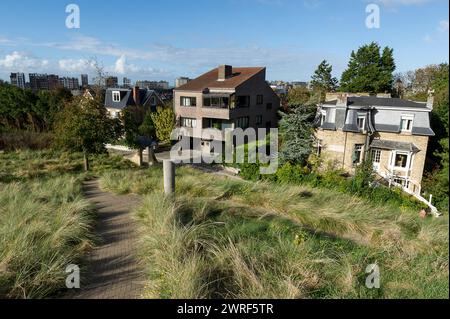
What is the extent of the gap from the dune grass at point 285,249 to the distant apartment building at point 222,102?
1716 centimetres

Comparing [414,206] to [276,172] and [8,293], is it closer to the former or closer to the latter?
[276,172]

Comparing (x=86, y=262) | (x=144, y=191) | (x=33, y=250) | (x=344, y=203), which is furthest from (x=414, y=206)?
(x=33, y=250)

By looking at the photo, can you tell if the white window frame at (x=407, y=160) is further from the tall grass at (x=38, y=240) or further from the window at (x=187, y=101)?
the tall grass at (x=38, y=240)

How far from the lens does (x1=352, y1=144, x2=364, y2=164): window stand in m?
19.0

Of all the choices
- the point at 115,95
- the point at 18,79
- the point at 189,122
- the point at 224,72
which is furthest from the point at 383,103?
the point at 18,79

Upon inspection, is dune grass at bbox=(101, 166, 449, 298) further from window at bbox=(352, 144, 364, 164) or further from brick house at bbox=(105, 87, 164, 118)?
brick house at bbox=(105, 87, 164, 118)

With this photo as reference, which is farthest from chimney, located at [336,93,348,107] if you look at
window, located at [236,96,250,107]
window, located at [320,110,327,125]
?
window, located at [236,96,250,107]

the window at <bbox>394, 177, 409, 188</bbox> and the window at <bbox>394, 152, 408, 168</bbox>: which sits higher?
the window at <bbox>394, 152, 408, 168</bbox>

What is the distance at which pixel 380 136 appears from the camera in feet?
62.8

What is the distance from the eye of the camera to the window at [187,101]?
27.2 meters

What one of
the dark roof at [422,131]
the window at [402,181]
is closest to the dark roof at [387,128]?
the dark roof at [422,131]

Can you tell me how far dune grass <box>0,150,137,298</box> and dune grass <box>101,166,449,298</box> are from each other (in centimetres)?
139

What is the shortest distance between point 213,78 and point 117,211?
22857mm

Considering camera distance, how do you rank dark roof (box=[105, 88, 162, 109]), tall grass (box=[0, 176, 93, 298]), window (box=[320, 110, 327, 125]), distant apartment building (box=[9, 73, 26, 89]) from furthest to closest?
distant apartment building (box=[9, 73, 26, 89]), dark roof (box=[105, 88, 162, 109]), window (box=[320, 110, 327, 125]), tall grass (box=[0, 176, 93, 298])
